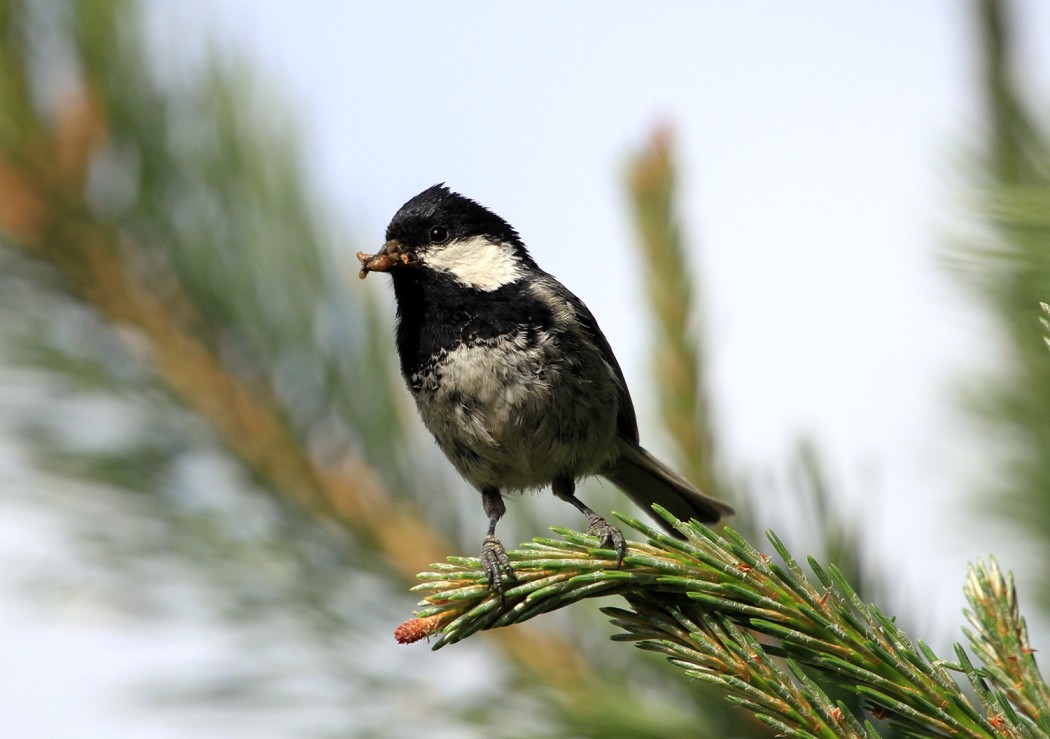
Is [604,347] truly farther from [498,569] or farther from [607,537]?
[498,569]

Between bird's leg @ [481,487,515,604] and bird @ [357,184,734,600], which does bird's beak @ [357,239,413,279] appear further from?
bird's leg @ [481,487,515,604]

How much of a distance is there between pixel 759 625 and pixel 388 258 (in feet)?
6.12

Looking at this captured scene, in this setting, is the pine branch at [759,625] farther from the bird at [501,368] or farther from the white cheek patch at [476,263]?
the white cheek patch at [476,263]

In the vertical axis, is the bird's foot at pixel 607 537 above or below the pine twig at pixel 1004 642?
above

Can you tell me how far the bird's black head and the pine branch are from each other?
4.91 ft

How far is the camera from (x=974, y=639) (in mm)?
1309

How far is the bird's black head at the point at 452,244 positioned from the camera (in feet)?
10.3

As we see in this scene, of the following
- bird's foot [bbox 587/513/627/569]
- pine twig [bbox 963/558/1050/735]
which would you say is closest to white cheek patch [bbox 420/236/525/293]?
bird's foot [bbox 587/513/627/569]

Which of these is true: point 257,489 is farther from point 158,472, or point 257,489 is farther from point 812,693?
point 812,693

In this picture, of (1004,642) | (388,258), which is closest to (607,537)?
(1004,642)

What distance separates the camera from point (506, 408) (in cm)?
282

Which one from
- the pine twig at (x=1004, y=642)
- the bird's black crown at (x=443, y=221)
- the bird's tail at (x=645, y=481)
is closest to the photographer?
the pine twig at (x=1004, y=642)

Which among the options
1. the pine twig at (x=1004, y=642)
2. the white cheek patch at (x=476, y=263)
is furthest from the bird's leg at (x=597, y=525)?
the white cheek patch at (x=476, y=263)

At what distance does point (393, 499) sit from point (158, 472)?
18.5 inches
